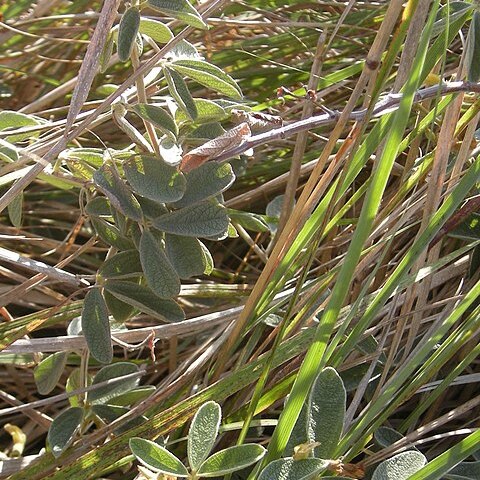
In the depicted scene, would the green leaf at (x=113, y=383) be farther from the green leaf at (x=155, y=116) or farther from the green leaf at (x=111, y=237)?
the green leaf at (x=155, y=116)

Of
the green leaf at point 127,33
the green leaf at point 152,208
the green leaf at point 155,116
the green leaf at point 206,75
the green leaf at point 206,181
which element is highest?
the green leaf at point 127,33

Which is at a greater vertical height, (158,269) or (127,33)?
(127,33)

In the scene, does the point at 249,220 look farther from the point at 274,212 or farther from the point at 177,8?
the point at 177,8

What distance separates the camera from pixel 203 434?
66 centimetres

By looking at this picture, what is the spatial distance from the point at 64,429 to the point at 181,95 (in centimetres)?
36

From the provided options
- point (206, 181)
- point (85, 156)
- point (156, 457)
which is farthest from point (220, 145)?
point (156, 457)

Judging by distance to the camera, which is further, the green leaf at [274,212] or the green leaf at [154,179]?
the green leaf at [274,212]

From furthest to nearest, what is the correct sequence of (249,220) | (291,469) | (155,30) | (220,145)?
(249,220), (155,30), (220,145), (291,469)

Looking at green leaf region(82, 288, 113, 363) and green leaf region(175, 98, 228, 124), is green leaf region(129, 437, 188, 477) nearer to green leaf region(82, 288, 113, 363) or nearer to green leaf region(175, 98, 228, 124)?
green leaf region(82, 288, 113, 363)

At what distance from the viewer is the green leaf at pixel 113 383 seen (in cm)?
85

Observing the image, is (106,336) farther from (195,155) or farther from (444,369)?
(444,369)

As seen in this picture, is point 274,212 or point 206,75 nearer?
point 206,75

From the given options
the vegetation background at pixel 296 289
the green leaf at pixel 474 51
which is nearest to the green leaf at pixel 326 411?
the vegetation background at pixel 296 289

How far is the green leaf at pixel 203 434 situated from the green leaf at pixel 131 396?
0.21 m
